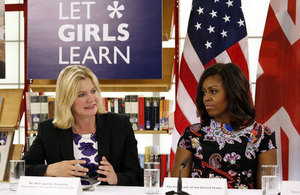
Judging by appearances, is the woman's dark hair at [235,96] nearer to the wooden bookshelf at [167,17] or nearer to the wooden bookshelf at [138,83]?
the wooden bookshelf at [138,83]

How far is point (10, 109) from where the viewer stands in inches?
138

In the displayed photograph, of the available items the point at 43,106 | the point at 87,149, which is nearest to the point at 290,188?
the point at 87,149

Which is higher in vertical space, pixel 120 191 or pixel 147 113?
pixel 147 113

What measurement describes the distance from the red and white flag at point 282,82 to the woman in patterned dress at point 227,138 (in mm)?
905

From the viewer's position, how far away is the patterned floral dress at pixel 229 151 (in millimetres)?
2234

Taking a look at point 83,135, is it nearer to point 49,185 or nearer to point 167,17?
point 49,185

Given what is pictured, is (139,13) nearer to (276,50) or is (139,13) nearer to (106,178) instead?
(276,50)

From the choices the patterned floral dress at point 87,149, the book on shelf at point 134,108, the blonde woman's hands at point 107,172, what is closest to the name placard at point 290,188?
the blonde woman's hands at point 107,172

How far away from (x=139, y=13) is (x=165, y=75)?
2.02ft

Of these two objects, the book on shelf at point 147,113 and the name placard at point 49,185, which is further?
the book on shelf at point 147,113

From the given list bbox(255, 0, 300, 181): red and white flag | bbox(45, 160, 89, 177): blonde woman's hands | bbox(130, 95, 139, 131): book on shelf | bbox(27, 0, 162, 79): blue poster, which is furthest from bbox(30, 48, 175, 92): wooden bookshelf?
bbox(45, 160, 89, 177): blonde woman's hands

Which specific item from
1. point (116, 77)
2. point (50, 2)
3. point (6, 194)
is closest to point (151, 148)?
point (116, 77)

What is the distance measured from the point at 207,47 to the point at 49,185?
202 cm

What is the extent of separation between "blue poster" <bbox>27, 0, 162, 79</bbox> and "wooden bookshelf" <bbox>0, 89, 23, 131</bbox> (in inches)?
21.6
